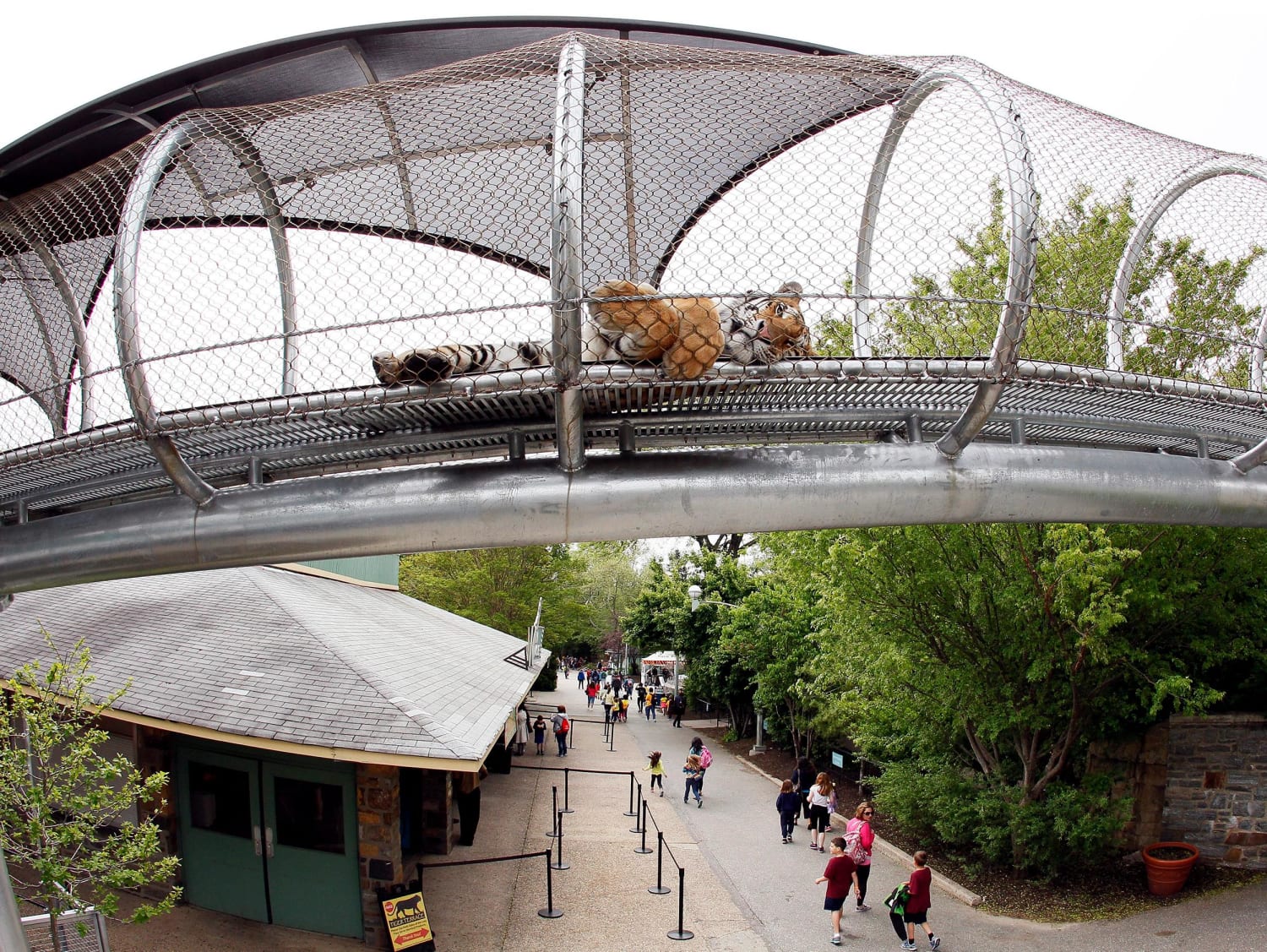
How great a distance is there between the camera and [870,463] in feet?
9.67

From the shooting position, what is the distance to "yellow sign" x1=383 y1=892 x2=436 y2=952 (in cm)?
761

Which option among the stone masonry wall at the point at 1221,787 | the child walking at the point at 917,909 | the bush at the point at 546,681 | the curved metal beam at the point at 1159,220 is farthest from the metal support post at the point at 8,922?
the bush at the point at 546,681

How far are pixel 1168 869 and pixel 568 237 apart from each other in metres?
10.4

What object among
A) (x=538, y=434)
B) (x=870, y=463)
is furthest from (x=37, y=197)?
(x=870, y=463)

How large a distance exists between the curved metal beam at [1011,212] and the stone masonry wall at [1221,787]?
366 inches

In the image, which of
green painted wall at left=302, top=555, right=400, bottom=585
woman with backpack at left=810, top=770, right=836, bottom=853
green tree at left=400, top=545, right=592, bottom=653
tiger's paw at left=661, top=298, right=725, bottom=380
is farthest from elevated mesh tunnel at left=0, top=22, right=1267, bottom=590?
green tree at left=400, top=545, right=592, bottom=653

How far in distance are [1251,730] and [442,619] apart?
15.7 m

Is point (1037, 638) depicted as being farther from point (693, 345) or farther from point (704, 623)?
point (704, 623)

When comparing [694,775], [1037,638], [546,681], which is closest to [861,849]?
[1037,638]

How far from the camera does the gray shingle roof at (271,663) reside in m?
7.59

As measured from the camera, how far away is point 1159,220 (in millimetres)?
4109

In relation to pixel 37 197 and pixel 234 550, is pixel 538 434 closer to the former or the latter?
pixel 234 550

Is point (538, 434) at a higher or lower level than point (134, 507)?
higher

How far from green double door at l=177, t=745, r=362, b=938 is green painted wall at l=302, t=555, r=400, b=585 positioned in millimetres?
5752
